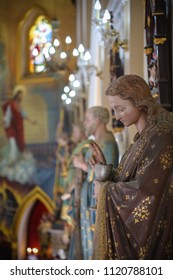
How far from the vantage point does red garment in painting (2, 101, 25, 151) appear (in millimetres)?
18375

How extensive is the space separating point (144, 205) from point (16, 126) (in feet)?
48.3

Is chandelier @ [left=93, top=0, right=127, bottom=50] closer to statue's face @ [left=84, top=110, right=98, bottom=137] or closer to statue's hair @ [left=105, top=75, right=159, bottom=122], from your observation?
statue's face @ [left=84, top=110, right=98, bottom=137]

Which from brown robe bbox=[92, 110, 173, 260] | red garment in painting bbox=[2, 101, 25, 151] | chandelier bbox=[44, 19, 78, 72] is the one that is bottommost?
red garment in painting bbox=[2, 101, 25, 151]

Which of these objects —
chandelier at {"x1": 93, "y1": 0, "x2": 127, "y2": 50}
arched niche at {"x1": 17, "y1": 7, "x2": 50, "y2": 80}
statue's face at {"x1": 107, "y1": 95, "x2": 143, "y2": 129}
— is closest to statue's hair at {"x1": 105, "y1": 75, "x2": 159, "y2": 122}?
statue's face at {"x1": 107, "y1": 95, "x2": 143, "y2": 129}

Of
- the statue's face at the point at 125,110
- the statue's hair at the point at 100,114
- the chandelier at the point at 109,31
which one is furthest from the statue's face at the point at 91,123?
the statue's face at the point at 125,110

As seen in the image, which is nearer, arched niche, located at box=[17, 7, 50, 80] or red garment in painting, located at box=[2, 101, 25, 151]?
red garment in painting, located at box=[2, 101, 25, 151]

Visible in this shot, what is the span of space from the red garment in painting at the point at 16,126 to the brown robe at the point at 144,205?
47.1 ft

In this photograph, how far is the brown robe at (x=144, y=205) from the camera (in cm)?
390

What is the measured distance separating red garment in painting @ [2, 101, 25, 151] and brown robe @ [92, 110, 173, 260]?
565 inches

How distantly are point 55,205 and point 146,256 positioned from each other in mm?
13948

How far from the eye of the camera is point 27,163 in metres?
18.2

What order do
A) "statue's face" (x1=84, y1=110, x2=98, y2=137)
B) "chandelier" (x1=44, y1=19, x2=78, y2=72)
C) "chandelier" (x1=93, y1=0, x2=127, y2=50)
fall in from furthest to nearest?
"chandelier" (x1=44, y1=19, x2=78, y2=72) < "chandelier" (x1=93, y1=0, x2=127, y2=50) < "statue's face" (x1=84, y1=110, x2=98, y2=137)

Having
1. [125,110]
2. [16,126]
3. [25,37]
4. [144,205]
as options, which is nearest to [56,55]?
[16,126]
